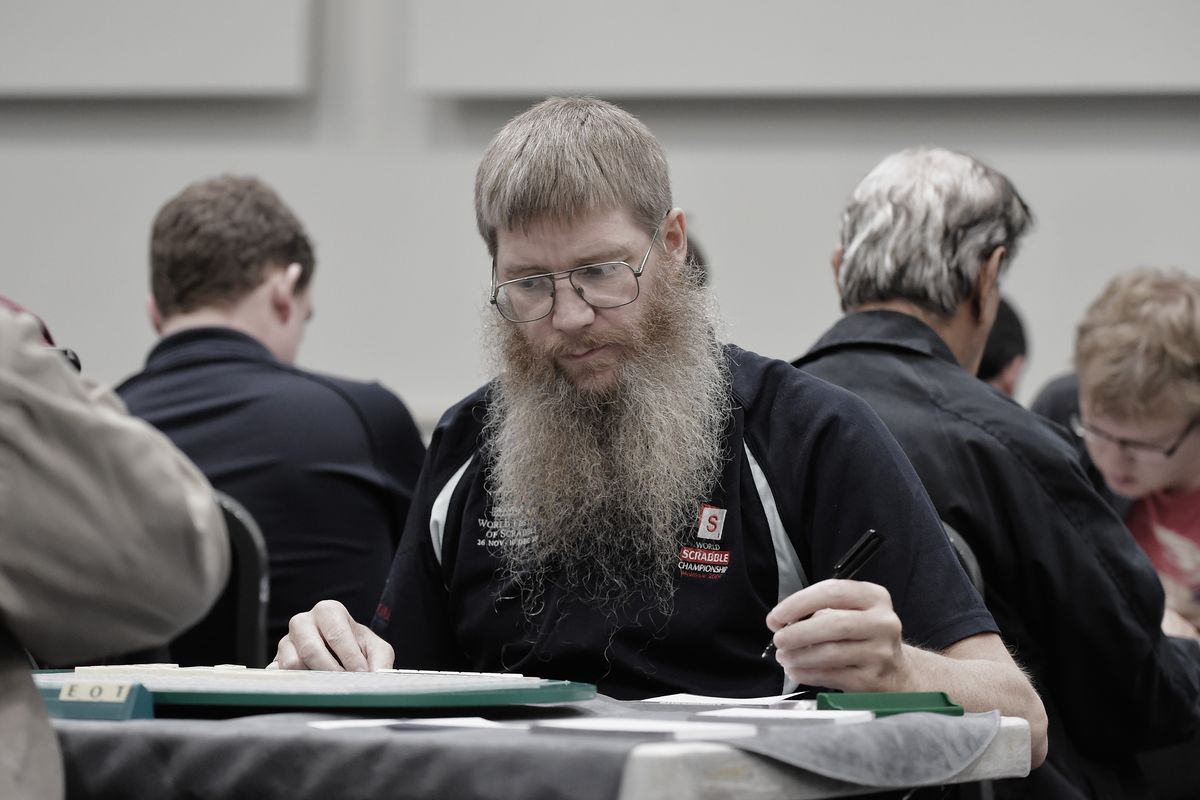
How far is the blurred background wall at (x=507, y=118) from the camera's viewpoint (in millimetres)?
5250

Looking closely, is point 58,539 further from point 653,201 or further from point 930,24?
point 930,24

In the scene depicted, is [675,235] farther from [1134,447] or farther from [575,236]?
[1134,447]

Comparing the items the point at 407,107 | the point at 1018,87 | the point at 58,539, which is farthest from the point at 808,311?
the point at 58,539

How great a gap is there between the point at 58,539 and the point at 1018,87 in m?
4.64

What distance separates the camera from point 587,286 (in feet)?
6.89

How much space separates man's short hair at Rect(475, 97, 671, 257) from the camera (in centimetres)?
206

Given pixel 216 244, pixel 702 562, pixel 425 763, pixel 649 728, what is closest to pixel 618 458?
pixel 702 562

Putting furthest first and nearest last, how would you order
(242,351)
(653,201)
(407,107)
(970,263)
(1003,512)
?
(407,107), (242,351), (970,263), (1003,512), (653,201)

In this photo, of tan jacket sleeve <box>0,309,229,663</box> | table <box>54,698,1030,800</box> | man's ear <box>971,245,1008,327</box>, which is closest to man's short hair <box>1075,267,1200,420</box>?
man's ear <box>971,245,1008,327</box>

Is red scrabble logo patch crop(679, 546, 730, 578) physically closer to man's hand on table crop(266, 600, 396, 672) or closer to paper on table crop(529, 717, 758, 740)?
man's hand on table crop(266, 600, 396, 672)

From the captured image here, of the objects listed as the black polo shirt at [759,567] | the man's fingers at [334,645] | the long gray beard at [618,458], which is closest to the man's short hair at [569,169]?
the long gray beard at [618,458]

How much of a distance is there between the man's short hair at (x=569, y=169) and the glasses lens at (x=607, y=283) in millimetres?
82

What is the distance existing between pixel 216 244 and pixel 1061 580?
2140 mm

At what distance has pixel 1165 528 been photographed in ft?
10.3
